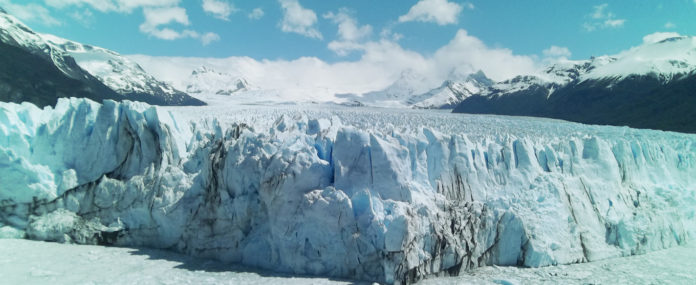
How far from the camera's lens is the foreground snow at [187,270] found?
25.6ft

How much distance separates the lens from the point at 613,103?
5444 centimetres

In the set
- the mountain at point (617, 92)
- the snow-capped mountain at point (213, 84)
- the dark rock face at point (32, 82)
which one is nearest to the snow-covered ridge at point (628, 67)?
the mountain at point (617, 92)

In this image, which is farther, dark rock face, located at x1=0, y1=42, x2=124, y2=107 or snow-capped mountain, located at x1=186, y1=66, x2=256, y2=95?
snow-capped mountain, located at x1=186, y1=66, x2=256, y2=95

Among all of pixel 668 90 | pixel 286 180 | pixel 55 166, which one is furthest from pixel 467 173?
pixel 668 90

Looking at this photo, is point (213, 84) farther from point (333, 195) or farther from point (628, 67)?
point (333, 195)

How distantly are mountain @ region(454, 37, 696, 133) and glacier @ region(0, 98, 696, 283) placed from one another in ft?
129

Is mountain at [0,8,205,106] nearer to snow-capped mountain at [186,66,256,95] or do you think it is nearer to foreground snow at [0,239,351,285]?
foreground snow at [0,239,351,285]

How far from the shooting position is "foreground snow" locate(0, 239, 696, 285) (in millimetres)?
7797

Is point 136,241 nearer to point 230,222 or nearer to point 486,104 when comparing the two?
point 230,222

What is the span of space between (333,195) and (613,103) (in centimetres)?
6001

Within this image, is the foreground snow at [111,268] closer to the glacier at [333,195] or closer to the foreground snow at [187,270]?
the foreground snow at [187,270]

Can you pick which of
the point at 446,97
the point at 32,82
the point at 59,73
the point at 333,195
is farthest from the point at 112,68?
the point at 333,195

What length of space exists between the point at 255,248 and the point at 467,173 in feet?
18.7

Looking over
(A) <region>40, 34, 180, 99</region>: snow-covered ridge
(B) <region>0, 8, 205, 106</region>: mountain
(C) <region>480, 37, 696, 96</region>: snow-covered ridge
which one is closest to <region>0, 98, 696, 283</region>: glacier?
(B) <region>0, 8, 205, 106</region>: mountain
